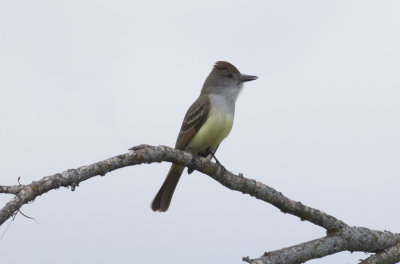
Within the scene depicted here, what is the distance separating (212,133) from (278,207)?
2.36 m

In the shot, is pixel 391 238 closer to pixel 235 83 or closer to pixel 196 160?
pixel 196 160

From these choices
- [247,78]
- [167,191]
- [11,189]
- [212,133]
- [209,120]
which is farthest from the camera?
[247,78]

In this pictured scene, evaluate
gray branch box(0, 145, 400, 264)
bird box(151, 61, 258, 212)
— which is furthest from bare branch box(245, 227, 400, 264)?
bird box(151, 61, 258, 212)

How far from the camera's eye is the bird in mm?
8648

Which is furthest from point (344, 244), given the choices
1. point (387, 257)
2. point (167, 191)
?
point (167, 191)

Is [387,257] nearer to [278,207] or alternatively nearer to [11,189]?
[278,207]

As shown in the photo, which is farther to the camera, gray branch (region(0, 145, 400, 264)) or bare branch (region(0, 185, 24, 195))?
gray branch (region(0, 145, 400, 264))

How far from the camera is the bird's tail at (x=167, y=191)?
29.7ft

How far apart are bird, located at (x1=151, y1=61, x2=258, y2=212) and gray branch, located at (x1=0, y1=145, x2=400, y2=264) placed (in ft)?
4.66

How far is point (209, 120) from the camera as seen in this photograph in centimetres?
874

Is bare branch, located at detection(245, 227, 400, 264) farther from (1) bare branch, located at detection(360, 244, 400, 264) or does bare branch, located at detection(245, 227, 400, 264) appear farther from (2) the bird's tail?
(2) the bird's tail

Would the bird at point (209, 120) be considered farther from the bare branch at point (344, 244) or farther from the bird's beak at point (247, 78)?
the bare branch at point (344, 244)

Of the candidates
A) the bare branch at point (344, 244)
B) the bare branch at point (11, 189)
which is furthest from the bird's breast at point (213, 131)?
the bare branch at point (11, 189)

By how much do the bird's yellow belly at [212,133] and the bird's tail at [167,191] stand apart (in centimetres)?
53
